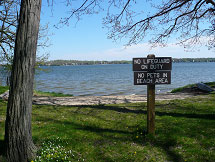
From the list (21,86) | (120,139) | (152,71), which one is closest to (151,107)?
(152,71)

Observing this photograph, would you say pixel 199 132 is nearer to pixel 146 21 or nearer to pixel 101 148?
pixel 101 148

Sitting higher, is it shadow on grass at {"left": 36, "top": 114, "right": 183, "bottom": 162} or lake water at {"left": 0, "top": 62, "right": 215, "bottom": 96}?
shadow on grass at {"left": 36, "top": 114, "right": 183, "bottom": 162}

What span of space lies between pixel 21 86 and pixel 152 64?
148 inches

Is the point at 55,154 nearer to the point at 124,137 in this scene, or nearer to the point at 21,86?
the point at 21,86

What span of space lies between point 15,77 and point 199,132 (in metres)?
5.68

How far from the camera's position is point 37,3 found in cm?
461

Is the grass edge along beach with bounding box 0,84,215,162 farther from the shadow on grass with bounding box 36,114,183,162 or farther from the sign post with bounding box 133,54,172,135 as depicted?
the sign post with bounding box 133,54,172,135

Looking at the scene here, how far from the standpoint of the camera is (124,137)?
6.04 m

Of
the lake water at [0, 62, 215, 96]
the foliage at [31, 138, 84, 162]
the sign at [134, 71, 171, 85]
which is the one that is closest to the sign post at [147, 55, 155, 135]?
the sign at [134, 71, 171, 85]

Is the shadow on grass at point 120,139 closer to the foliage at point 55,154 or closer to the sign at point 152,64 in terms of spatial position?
the foliage at point 55,154

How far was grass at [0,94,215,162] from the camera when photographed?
15.9 feet

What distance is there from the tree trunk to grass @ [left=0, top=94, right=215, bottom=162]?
615 millimetres

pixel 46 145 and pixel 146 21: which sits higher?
pixel 146 21

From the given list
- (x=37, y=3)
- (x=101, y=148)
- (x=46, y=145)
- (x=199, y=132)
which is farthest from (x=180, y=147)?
(x=37, y=3)
